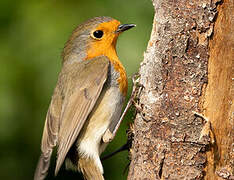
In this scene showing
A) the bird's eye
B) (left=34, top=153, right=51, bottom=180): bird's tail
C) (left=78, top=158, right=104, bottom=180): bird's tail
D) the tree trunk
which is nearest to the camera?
the tree trunk

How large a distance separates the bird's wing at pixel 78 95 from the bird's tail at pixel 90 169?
335 millimetres

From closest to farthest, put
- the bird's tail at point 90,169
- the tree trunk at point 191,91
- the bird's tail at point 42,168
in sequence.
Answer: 1. the tree trunk at point 191,91
2. the bird's tail at point 42,168
3. the bird's tail at point 90,169

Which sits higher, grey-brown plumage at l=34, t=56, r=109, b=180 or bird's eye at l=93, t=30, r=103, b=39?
bird's eye at l=93, t=30, r=103, b=39

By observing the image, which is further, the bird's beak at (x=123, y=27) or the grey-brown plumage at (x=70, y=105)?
the bird's beak at (x=123, y=27)

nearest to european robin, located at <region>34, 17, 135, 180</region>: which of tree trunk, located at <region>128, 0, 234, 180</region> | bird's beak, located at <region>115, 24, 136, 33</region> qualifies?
bird's beak, located at <region>115, 24, 136, 33</region>

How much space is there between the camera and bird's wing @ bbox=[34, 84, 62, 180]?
163 inches

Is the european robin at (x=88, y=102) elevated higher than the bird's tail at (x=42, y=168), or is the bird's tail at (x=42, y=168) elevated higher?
the european robin at (x=88, y=102)

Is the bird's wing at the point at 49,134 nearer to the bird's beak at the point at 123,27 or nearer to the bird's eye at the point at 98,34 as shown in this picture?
the bird's eye at the point at 98,34

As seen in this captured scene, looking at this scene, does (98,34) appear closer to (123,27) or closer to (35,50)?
(123,27)

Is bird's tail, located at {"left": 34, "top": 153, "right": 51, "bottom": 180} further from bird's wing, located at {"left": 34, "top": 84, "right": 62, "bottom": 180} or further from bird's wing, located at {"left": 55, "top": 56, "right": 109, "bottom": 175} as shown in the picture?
bird's wing, located at {"left": 55, "top": 56, "right": 109, "bottom": 175}

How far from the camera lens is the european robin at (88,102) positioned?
13.7 feet

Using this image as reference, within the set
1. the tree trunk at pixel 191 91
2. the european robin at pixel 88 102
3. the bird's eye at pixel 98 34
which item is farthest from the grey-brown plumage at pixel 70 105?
the tree trunk at pixel 191 91

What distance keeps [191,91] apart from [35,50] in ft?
6.13

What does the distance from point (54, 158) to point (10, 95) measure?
0.96 meters
